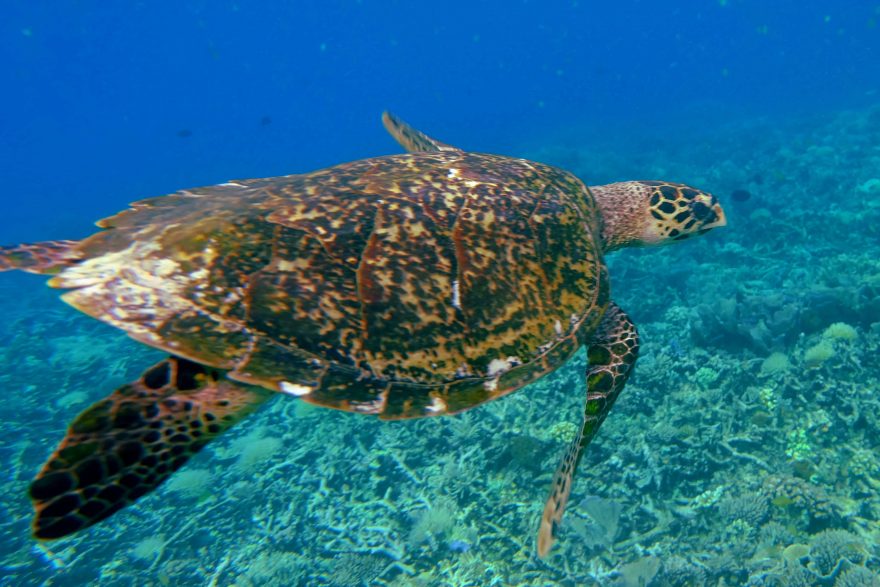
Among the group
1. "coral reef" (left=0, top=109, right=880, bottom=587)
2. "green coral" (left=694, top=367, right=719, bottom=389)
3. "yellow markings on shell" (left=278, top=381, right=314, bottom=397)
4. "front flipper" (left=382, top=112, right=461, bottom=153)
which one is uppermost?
"front flipper" (left=382, top=112, right=461, bottom=153)

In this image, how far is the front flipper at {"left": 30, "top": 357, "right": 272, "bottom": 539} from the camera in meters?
2.10

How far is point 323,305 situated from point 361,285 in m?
0.25

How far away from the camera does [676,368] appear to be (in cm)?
609

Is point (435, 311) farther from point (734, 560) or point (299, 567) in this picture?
point (299, 567)

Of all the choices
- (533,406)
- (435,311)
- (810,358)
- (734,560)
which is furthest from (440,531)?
(810,358)

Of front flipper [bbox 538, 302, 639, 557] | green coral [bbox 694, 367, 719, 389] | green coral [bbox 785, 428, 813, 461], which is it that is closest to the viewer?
front flipper [bbox 538, 302, 639, 557]

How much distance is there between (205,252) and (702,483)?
5084 mm

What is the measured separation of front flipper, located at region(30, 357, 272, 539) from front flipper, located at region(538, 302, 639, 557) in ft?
6.68

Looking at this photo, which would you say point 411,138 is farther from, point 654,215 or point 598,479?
point 598,479

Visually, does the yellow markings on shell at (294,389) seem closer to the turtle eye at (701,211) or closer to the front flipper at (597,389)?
the front flipper at (597,389)

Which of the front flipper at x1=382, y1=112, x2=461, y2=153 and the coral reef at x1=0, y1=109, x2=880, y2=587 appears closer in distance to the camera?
the coral reef at x1=0, y1=109, x2=880, y2=587

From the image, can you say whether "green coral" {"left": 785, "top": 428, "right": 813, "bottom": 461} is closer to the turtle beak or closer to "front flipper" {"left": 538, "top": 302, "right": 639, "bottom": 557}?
the turtle beak

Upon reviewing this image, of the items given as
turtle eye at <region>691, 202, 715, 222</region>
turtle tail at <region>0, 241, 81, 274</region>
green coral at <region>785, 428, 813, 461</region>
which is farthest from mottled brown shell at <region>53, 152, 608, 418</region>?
green coral at <region>785, 428, 813, 461</region>

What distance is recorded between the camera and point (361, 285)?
263cm
